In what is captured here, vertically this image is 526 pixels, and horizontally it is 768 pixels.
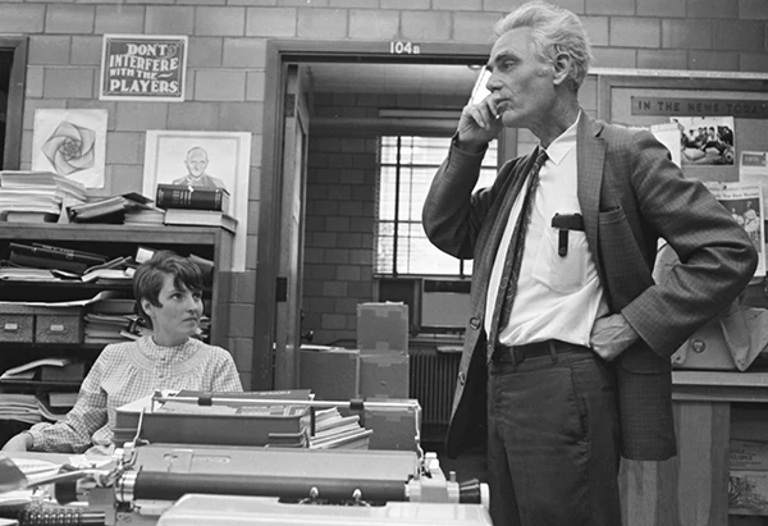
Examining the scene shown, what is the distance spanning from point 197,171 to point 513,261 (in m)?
2.55

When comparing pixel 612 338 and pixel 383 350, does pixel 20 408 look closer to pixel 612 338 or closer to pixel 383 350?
pixel 383 350

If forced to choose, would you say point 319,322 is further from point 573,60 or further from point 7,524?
point 7,524

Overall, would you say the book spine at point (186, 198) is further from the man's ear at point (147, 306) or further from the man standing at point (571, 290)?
the man standing at point (571, 290)

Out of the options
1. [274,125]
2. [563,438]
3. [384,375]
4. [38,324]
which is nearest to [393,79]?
[274,125]

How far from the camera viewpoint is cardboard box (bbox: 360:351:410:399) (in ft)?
14.5

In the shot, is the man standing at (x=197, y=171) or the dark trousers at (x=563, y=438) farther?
the man standing at (x=197, y=171)

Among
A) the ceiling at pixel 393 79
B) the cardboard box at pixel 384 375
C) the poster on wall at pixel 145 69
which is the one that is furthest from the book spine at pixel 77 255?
the ceiling at pixel 393 79

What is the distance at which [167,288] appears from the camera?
8.49 feet

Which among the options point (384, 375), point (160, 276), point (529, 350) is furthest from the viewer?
point (384, 375)

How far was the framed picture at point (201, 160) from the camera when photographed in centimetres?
386

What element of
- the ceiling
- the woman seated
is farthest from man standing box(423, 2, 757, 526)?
the ceiling

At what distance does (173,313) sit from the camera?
253cm

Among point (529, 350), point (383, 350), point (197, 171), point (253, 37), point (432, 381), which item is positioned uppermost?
point (253, 37)

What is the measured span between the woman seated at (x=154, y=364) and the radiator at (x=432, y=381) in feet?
16.9
